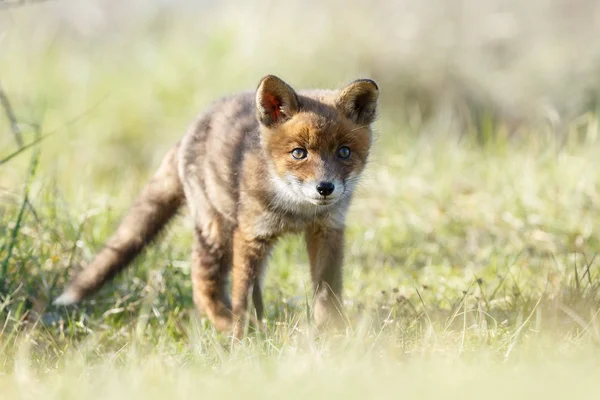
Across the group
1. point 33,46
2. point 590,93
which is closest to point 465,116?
point 590,93

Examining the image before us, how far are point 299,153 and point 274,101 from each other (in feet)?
1.15

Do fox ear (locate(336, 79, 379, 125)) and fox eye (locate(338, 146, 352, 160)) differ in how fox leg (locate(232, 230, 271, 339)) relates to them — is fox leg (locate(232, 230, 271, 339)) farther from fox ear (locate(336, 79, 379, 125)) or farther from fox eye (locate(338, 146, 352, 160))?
fox ear (locate(336, 79, 379, 125))

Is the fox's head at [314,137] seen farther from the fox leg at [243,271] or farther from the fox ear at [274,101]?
the fox leg at [243,271]

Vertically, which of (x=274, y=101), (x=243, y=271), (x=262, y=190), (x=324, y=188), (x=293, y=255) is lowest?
(x=293, y=255)

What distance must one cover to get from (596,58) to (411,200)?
398 cm

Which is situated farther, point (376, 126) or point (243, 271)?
point (376, 126)

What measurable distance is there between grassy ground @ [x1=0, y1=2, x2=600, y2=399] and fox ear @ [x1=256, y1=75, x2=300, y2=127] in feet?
3.14

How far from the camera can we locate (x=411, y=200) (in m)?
7.28

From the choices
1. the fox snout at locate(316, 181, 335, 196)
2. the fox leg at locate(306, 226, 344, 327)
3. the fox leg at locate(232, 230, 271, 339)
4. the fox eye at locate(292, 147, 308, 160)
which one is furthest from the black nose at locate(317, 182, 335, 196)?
the fox leg at locate(232, 230, 271, 339)

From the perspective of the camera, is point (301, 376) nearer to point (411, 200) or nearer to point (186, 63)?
point (411, 200)

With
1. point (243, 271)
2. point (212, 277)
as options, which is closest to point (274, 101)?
point (243, 271)

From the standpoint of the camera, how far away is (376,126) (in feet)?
28.5

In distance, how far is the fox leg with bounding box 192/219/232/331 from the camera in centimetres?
521

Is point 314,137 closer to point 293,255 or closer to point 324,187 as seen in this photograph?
point 324,187
